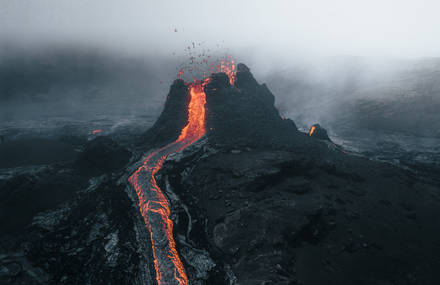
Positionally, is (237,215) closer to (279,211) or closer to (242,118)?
(279,211)

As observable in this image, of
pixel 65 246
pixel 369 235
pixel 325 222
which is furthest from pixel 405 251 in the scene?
pixel 65 246

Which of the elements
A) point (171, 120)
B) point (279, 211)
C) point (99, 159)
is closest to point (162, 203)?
point (279, 211)

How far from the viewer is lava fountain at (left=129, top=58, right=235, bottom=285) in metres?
20.9

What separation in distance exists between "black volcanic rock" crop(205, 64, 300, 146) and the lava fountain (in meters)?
3.98

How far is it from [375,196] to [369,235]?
920 centimetres

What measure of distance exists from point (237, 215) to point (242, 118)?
28.9 m

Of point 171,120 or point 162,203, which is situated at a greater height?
point 171,120

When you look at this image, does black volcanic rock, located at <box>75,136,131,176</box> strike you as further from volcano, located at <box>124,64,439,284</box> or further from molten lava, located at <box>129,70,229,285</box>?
volcano, located at <box>124,64,439,284</box>

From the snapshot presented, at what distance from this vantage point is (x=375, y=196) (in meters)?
28.9

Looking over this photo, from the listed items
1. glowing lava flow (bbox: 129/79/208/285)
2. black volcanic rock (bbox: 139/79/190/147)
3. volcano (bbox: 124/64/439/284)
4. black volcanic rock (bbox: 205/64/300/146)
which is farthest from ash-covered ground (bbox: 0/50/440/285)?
black volcanic rock (bbox: 139/79/190/147)

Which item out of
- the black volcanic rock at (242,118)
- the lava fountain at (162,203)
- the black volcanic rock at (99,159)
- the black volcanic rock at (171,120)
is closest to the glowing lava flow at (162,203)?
the lava fountain at (162,203)

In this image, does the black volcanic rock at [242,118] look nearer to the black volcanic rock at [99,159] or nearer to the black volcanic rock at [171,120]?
the black volcanic rock at [171,120]

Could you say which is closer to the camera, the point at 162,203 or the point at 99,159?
the point at 162,203

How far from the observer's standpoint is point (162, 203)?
30.5m
